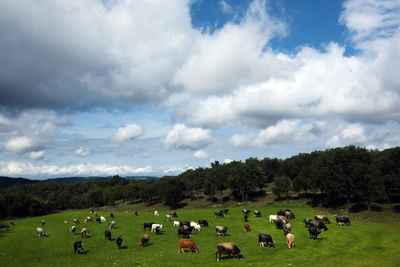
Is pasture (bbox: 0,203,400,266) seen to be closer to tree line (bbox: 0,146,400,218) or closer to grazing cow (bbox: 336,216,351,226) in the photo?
grazing cow (bbox: 336,216,351,226)

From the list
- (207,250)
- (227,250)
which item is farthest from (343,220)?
(227,250)

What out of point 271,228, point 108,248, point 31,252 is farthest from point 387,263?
point 31,252

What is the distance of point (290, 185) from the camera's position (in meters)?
96.0

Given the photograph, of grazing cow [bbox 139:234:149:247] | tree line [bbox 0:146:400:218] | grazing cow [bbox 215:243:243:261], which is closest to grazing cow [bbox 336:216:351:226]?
tree line [bbox 0:146:400:218]

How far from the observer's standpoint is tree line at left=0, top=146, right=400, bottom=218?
2884 inches

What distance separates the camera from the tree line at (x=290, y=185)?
73250mm

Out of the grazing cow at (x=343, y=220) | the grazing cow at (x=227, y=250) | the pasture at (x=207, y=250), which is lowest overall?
the grazing cow at (x=343, y=220)

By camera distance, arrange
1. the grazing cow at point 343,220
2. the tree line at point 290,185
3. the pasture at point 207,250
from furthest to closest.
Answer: the tree line at point 290,185, the grazing cow at point 343,220, the pasture at point 207,250

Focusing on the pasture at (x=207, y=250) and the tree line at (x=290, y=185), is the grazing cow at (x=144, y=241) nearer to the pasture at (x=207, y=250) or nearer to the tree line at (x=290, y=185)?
the pasture at (x=207, y=250)

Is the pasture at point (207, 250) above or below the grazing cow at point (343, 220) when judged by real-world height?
above

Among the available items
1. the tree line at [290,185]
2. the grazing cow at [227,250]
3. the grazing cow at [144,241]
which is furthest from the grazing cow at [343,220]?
the grazing cow at [144,241]

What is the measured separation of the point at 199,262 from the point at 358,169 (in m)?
71.7

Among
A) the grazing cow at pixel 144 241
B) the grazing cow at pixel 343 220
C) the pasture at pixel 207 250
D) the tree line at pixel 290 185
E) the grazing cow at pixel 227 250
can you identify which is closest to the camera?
the pasture at pixel 207 250

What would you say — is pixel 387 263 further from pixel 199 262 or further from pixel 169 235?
pixel 169 235
